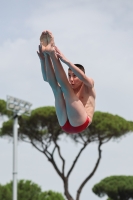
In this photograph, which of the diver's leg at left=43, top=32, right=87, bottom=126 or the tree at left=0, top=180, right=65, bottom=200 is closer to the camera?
the diver's leg at left=43, top=32, right=87, bottom=126

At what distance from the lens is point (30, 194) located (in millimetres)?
27641

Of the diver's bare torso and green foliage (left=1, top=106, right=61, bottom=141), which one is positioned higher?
green foliage (left=1, top=106, right=61, bottom=141)

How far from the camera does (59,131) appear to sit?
32.8 m

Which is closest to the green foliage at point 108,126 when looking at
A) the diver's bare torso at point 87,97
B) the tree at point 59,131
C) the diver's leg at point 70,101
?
the tree at point 59,131

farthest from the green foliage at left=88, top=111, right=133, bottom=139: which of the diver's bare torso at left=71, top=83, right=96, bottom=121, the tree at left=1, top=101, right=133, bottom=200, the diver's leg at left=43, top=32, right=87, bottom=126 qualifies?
the diver's leg at left=43, top=32, right=87, bottom=126

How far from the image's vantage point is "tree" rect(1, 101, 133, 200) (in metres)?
31.2

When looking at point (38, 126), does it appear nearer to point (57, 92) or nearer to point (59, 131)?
point (59, 131)

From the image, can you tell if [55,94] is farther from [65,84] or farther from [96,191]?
[96,191]

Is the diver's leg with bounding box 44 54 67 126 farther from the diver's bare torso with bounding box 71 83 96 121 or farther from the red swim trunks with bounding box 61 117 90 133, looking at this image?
the diver's bare torso with bounding box 71 83 96 121

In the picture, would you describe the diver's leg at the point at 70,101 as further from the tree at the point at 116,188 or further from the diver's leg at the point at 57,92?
the tree at the point at 116,188

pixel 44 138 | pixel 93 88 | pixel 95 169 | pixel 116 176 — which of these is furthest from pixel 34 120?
pixel 93 88

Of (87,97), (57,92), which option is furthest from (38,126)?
(57,92)

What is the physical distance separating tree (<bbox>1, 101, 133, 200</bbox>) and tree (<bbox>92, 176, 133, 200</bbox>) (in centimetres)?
443

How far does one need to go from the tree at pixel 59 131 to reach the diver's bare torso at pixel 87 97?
2528cm
